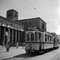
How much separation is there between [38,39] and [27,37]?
128 centimetres

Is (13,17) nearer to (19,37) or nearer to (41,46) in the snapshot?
(19,37)

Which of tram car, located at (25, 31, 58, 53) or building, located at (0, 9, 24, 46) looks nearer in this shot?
tram car, located at (25, 31, 58, 53)

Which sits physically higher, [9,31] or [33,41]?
[9,31]

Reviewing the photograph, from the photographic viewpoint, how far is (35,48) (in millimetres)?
12906

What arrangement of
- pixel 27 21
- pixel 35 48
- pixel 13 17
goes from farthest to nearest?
pixel 27 21
pixel 13 17
pixel 35 48

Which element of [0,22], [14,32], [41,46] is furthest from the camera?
[14,32]

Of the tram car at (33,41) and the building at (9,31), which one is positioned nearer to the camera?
the tram car at (33,41)

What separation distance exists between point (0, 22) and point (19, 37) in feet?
45.0

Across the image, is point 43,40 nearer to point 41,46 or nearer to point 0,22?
point 41,46

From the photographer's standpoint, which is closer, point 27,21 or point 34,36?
point 34,36

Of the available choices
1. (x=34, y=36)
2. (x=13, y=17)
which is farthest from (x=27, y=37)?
(x=13, y=17)

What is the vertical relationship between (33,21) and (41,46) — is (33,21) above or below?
above

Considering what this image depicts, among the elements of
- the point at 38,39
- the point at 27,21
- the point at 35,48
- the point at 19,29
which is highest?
the point at 27,21

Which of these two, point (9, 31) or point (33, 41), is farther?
point (9, 31)
